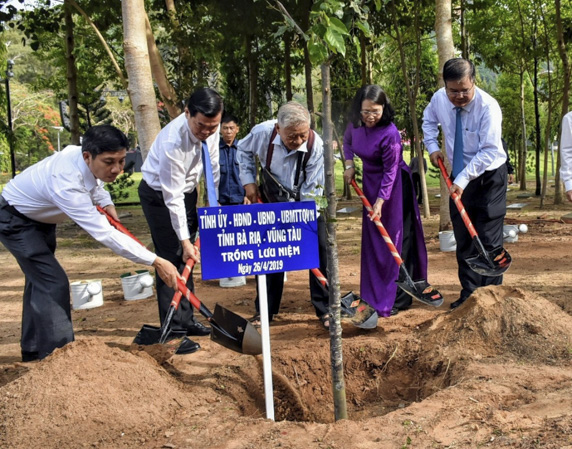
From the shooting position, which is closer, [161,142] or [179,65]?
[161,142]

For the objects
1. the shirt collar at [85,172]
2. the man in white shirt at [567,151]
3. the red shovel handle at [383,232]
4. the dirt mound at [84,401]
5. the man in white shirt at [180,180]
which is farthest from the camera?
the red shovel handle at [383,232]

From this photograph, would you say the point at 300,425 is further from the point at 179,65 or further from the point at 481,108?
the point at 179,65

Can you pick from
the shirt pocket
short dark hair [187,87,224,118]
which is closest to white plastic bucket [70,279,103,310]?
short dark hair [187,87,224,118]

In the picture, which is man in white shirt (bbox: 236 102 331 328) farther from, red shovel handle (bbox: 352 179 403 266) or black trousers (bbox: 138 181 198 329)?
black trousers (bbox: 138 181 198 329)

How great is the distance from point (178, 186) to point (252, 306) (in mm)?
1989

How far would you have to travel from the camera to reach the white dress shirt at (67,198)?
4.01 metres

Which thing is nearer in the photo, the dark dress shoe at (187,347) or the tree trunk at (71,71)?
the dark dress shoe at (187,347)

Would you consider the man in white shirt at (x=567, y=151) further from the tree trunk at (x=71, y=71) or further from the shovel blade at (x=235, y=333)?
the tree trunk at (x=71, y=71)

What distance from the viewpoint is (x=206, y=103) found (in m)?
4.20

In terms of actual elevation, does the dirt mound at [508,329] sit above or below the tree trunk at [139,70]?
below

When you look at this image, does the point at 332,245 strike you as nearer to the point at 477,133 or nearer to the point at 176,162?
the point at 176,162

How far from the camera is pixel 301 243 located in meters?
3.77

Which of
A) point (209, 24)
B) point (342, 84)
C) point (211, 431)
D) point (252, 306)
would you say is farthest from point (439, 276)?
point (342, 84)

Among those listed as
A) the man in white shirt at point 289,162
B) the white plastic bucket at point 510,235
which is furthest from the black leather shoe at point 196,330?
the white plastic bucket at point 510,235
